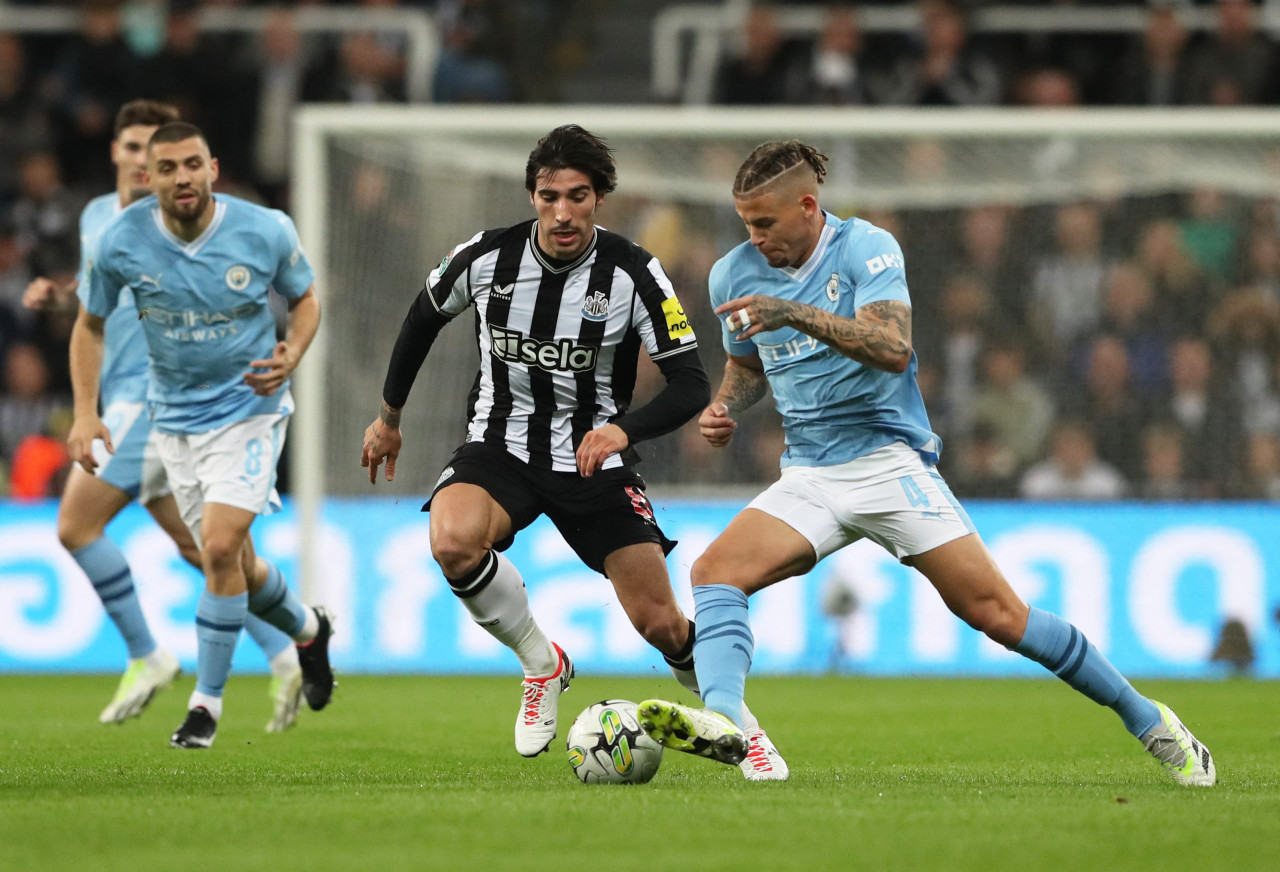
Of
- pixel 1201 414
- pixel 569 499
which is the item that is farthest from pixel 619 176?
pixel 569 499

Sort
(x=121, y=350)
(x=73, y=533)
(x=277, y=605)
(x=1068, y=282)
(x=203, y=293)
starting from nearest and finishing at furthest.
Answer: (x=203, y=293) < (x=277, y=605) < (x=73, y=533) < (x=121, y=350) < (x=1068, y=282)

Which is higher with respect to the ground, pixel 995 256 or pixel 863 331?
pixel 863 331

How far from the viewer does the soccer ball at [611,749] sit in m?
5.74

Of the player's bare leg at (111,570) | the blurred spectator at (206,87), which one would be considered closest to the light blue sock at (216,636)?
the player's bare leg at (111,570)

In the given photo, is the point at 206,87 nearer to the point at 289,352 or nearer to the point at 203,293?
the point at 203,293

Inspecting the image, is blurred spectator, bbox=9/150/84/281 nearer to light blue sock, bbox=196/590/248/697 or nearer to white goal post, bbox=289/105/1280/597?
white goal post, bbox=289/105/1280/597

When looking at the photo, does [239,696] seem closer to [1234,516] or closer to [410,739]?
[410,739]

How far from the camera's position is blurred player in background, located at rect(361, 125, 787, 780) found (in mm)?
6277

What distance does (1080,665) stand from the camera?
18.9 ft

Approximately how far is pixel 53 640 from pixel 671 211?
5265 mm

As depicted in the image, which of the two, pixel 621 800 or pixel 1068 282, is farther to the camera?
pixel 1068 282

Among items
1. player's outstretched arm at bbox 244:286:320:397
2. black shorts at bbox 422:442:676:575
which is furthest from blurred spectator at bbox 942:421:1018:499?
black shorts at bbox 422:442:676:575

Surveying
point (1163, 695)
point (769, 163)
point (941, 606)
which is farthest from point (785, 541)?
point (941, 606)

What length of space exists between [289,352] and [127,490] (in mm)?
1646
